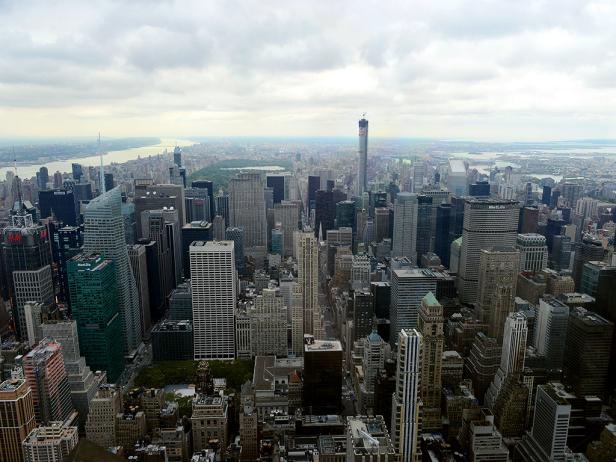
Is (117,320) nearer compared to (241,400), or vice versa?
(241,400)

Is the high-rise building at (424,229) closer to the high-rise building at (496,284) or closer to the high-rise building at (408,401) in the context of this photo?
the high-rise building at (496,284)

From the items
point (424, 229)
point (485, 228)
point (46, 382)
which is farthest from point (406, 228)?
point (46, 382)

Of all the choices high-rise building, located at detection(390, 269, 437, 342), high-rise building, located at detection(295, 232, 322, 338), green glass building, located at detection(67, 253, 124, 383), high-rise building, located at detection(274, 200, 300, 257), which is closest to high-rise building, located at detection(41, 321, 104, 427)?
green glass building, located at detection(67, 253, 124, 383)

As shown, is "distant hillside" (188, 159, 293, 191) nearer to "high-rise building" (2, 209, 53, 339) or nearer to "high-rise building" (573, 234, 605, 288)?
"high-rise building" (2, 209, 53, 339)

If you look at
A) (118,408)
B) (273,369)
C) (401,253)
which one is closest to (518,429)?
(273,369)

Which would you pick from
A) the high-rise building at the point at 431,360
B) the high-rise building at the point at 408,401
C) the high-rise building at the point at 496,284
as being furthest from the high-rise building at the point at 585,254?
the high-rise building at the point at 408,401

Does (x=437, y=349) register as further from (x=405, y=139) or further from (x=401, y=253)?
(x=401, y=253)

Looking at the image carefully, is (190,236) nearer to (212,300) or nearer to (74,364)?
(212,300)

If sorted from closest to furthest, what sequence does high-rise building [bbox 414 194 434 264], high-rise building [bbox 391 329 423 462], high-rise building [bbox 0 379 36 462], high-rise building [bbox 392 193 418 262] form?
1. high-rise building [bbox 391 329 423 462]
2. high-rise building [bbox 0 379 36 462]
3. high-rise building [bbox 392 193 418 262]
4. high-rise building [bbox 414 194 434 264]
